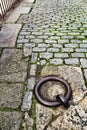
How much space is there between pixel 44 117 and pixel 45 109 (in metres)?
0.14

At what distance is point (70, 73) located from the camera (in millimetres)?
3002

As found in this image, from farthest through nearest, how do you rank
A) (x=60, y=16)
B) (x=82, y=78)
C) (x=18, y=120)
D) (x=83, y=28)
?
(x=60, y=16), (x=83, y=28), (x=82, y=78), (x=18, y=120)

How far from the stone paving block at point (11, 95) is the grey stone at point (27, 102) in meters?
0.08

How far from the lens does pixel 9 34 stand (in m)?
4.46

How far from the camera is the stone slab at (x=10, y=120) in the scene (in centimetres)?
208

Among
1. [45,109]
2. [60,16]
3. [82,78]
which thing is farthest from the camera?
[60,16]

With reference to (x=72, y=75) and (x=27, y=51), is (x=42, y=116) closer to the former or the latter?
(x=72, y=75)

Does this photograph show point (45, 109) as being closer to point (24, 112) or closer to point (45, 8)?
point (24, 112)

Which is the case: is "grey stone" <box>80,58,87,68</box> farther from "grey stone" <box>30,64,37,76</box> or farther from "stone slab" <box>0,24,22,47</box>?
"stone slab" <box>0,24,22,47</box>

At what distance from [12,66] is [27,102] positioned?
3.36 feet

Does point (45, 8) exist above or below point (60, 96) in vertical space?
below

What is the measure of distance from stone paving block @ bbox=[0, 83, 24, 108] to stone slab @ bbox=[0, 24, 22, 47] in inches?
59.7

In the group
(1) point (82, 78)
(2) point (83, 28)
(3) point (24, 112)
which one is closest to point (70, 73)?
(1) point (82, 78)

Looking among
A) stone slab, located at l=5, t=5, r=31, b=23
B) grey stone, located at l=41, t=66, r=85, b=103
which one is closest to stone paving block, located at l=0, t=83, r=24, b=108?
grey stone, located at l=41, t=66, r=85, b=103
